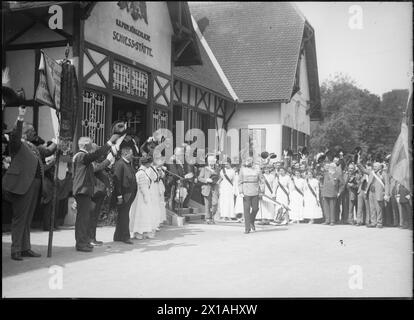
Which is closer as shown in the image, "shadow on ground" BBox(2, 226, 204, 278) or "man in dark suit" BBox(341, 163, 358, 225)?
"shadow on ground" BBox(2, 226, 204, 278)

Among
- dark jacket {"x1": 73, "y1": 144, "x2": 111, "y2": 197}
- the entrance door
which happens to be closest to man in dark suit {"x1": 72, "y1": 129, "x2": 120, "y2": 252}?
dark jacket {"x1": 73, "y1": 144, "x2": 111, "y2": 197}

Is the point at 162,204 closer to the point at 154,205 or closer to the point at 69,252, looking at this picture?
the point at 154,205

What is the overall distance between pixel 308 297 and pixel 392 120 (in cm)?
1959

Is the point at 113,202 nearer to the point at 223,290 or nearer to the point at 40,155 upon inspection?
the point at 40,155

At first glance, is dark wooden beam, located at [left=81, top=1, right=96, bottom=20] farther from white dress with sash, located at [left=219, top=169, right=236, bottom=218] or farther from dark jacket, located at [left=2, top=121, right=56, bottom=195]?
white dress with sash, located at [left=219, top=169, right=236, bottom=218]

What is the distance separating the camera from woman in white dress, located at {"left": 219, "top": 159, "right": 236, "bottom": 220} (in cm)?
1523

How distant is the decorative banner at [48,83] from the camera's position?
7.47m

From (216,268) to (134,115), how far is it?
8559 millimetres

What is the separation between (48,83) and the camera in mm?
7633

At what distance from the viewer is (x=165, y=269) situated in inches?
273

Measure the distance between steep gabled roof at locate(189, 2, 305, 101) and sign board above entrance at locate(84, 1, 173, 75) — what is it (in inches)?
64.8

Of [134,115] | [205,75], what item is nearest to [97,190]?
[134,115]

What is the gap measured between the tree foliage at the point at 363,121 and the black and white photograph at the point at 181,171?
0.46ft
